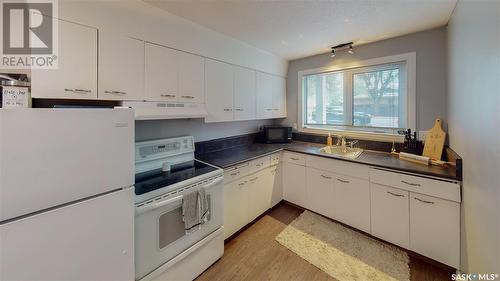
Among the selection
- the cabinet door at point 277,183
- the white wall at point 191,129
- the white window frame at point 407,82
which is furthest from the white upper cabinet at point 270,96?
the cabinet door at point 277,183

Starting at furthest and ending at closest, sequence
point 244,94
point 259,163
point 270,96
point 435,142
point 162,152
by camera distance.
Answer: point 270,96 < point 244,94 < point 259,163 < point 435,142 < point 162,152

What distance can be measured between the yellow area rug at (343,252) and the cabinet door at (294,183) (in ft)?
1.15

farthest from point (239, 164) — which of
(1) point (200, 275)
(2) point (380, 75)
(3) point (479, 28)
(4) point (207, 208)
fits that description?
(2) point (380, 75)

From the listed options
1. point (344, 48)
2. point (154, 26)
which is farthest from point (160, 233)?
point (344, 48)

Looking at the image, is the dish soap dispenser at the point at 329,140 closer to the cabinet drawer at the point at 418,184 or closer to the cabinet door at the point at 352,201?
the cabinet door at the point at 352,201

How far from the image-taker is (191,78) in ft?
6.57

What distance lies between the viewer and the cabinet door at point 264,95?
114 inches

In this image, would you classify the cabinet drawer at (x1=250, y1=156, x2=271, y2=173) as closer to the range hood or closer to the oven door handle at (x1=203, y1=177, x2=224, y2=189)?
the oven door handle at (x1=203, y1=177, x2=224, y2=189)

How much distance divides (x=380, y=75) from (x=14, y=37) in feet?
11.3

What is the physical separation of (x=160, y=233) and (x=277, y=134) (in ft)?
7.40

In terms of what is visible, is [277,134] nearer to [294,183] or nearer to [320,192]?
[294,183]

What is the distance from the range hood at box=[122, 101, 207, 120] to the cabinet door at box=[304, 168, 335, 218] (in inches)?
62.8

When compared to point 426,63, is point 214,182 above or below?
below

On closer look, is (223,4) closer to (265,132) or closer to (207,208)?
(207,208)
